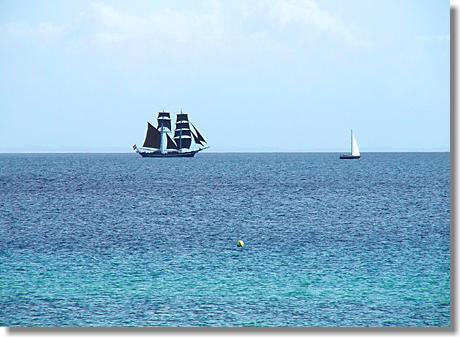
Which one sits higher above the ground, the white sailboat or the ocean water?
the white sailboat

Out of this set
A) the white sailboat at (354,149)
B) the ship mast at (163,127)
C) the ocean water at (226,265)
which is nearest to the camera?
the ocean water at (226,265)

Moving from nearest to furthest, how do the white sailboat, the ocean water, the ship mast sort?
the ocean water → the white sailboat → the ship mast

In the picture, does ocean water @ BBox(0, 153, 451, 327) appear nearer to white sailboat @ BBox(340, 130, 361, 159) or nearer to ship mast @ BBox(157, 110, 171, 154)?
white sailboat @ BBox(340, 130, 361, 159)

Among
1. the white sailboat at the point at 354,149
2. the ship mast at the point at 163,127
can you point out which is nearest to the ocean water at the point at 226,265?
the white sailboat at the point at 354,149

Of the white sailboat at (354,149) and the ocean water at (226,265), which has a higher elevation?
the white sailboat at (354,149)

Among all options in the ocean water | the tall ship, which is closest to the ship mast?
the tall ship

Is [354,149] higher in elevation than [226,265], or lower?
higher

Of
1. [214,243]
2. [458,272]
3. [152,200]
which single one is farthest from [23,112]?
[458,272]

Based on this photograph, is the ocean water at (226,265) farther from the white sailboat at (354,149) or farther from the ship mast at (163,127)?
the ship mast at (163,127)

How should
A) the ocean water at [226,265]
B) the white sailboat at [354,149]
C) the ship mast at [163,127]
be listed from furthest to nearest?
the ship mast at [163,127], the white sailboat at [354,149], the ocean water at [226,265]

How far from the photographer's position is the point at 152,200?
2032 inches

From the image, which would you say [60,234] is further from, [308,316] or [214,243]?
[308,316]

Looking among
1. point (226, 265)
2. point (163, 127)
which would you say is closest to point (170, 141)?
point (163, 127)

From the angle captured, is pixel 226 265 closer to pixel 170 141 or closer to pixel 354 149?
pixel 354 149
